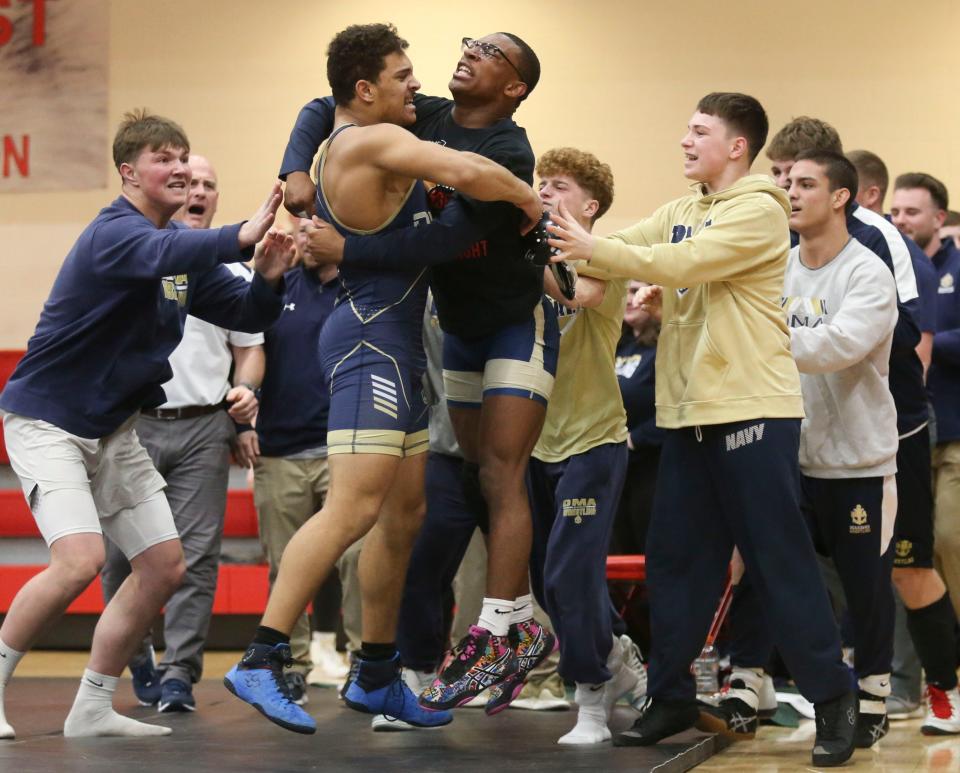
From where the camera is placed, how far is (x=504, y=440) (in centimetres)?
374

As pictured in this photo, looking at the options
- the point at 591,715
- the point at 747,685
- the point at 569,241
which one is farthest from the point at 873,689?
the point at 569,241

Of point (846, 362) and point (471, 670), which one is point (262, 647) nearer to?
point (471, 670)

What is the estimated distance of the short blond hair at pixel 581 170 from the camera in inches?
170

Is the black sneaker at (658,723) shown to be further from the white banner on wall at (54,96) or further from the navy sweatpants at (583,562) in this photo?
the white banner on wall at (54,96)

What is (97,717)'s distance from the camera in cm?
392

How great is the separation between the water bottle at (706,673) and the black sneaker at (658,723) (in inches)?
32.6

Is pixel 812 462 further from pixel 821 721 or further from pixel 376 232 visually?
pixel 376 232

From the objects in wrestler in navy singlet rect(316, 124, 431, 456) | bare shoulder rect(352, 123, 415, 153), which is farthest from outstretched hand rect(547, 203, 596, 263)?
bare shoulder rect(352, 123, 415, 153)

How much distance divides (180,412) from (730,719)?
230 cm

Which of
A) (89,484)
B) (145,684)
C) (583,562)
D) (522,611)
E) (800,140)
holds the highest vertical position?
(800,140)

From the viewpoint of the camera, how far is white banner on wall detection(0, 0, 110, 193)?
8633 millimetres

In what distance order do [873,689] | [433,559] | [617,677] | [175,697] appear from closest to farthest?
[873,689], [617,677], [433,559], [175,697]

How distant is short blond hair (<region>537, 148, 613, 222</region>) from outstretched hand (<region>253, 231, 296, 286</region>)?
0.89 m

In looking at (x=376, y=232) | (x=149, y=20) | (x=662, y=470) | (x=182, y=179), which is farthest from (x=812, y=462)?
(x=149, y=20)
